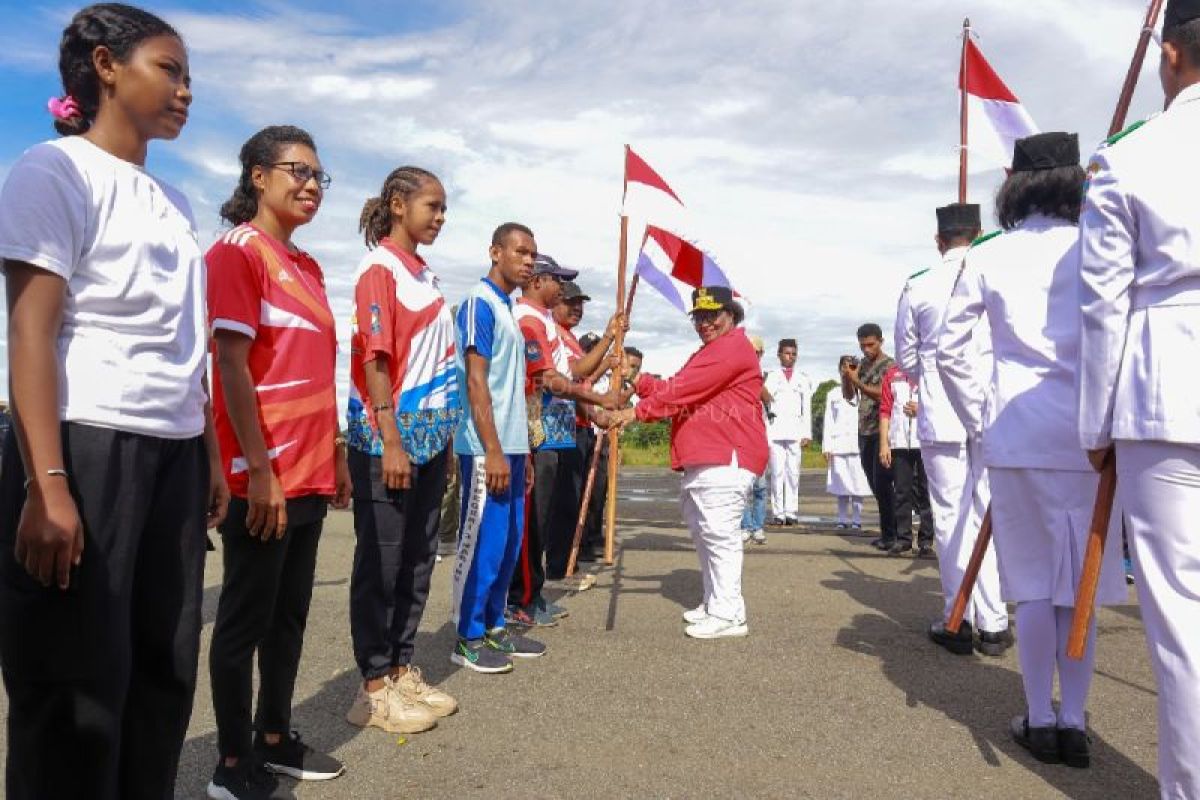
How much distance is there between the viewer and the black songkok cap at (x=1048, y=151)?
405 cm

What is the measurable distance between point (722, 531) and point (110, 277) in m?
4.32

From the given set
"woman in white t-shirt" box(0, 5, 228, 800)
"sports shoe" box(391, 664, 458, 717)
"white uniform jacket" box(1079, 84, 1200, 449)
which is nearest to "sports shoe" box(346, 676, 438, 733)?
"sports shoe" box(391, 664, 458, 717)

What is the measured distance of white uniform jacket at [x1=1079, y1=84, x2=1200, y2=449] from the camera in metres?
2.73

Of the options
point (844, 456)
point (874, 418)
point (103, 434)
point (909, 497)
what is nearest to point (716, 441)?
point (103, 434)

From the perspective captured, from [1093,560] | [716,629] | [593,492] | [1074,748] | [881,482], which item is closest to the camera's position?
[1093,560]

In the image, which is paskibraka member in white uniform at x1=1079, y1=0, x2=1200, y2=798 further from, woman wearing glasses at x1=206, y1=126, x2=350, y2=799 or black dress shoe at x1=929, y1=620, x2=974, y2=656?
black dress shoe at x1=929, y1=620, x2=974, y2=656

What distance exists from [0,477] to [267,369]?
1020 mm

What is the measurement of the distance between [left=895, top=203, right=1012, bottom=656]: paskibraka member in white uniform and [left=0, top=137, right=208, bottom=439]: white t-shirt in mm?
4286

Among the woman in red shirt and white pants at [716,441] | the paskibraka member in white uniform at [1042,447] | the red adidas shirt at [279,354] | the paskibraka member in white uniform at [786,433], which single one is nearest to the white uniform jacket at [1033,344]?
the paskibraka member in white uniform at [1042,447]

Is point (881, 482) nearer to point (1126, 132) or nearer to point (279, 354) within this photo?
point (1126, 132)

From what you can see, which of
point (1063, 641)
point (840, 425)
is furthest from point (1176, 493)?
point (840, 425)

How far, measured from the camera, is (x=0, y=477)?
211 cm

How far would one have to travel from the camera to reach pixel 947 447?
19.3 ft

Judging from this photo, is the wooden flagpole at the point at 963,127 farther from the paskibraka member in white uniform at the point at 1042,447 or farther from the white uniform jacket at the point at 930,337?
the paskibraka member in white uniform at the point at 1042,447
